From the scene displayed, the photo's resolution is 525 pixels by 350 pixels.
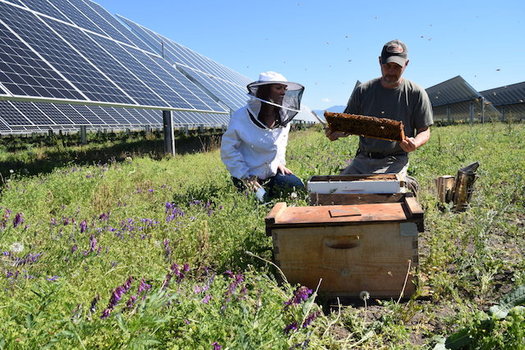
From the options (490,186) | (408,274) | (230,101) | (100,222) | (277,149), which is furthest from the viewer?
(230,101)

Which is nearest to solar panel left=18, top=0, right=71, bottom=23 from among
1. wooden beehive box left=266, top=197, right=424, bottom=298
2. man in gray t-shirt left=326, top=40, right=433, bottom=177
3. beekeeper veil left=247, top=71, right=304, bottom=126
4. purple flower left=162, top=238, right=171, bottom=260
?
beekeeper veil left=247, top=71, right=304, bottom=126

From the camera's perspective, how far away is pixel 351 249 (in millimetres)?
2611

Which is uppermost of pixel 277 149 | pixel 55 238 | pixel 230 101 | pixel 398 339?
pixel 230 101

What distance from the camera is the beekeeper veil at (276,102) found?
4.40 meters

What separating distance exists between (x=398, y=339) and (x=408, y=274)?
1.52ft

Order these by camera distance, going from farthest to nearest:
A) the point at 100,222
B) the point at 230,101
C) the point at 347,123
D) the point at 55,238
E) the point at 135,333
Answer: the point at 230,101 → the point at 347,123 → the point at 100,222 → the point at 55,238 → the point at 135,333

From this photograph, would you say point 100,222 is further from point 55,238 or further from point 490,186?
point 490,186

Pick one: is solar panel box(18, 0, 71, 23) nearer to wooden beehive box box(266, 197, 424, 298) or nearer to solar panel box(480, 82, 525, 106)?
wooden beehive box box(266, 197, 424, 298)

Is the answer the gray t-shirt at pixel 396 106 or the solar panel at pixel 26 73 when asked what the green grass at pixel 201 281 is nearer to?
the gray t-shirt at pixel 396 106

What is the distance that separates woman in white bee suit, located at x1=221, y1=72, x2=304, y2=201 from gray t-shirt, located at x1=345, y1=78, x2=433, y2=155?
718 mm

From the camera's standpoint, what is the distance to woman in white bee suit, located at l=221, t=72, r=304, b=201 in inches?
181

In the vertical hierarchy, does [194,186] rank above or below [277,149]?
below

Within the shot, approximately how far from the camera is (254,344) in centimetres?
159

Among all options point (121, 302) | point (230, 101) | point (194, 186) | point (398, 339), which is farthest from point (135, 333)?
point (230, 101)
